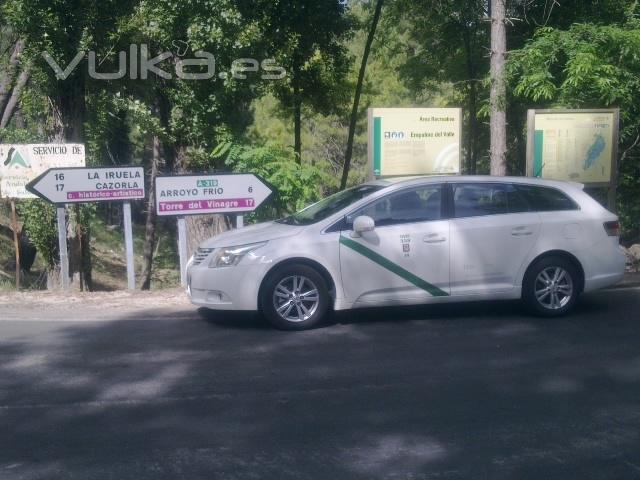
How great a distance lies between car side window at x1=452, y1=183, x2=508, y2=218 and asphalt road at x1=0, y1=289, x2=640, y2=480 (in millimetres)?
1229

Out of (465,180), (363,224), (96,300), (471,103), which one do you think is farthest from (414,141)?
(471,103)

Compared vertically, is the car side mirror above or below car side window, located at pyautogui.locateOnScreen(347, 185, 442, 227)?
below

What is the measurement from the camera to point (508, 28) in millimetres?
18078

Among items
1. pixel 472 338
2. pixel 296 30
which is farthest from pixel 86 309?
pixel 296 30

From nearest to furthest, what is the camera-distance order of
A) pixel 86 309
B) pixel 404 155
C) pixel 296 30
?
pixel 86 309 < pixel 404 155 < pixel 296 30

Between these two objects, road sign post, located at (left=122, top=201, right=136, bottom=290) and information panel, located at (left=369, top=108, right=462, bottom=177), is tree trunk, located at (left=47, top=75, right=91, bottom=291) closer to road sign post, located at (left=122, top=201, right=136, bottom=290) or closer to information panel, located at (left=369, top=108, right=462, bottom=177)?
road sign post, located at (left=122, top=201, right=136, bottom=290)

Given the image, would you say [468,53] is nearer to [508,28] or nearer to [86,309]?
[508,28]

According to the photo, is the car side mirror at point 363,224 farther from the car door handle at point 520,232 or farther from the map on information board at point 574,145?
the map on information board at point 574,145

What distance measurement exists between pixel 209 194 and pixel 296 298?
339 centimetres

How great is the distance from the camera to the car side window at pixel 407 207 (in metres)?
9.66

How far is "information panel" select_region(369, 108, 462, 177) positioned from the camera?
13.7 meters


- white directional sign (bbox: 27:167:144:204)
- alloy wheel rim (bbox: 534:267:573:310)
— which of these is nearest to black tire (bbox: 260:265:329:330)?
alloy wheel rim (bbox: 534:267:573:310)

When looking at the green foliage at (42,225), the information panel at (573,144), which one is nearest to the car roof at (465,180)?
the information panel at (573,144)

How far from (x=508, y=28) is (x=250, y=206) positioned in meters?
8.49
